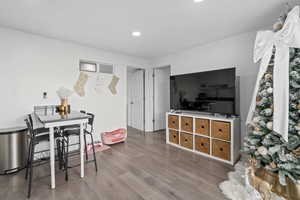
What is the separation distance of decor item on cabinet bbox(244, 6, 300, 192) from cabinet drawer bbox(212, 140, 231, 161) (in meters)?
0.76

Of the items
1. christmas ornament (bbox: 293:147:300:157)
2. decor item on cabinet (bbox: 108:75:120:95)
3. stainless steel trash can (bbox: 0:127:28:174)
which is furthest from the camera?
decor item on cabinet (bbox: 108:75:120:95)

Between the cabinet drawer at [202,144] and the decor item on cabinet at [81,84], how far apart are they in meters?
2.83

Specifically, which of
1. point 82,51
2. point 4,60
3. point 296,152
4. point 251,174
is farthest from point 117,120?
point 296,152

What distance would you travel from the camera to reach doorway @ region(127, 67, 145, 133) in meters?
5.09

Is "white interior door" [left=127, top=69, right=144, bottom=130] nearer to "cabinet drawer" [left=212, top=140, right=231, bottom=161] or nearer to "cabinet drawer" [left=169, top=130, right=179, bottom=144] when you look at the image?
"cabinet drawer" [left=169, top=130, right=179, bottom=144]

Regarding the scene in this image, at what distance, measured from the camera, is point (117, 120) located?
13.6ft

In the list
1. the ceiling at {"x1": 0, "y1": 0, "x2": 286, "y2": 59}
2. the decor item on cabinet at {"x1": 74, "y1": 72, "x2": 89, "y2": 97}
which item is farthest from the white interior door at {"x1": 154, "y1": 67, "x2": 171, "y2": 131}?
the decor item on cabinet at {"x1": 74, "y1": 72, "x2": 89, "y2": 97}

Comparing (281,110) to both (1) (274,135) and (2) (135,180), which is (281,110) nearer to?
(1) (274,135)

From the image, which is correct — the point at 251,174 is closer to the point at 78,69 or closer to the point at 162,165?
the point at 162,165

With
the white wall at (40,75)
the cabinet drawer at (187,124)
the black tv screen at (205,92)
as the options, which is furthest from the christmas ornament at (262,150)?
the white wall at (40,75)

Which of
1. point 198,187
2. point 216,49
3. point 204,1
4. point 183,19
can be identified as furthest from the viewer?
point 216,49

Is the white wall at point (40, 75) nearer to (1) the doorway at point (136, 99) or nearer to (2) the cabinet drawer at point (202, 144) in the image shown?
(1) the doorway at point (136, 99)

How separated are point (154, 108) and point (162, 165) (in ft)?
8.35

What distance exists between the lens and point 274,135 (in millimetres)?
1763
